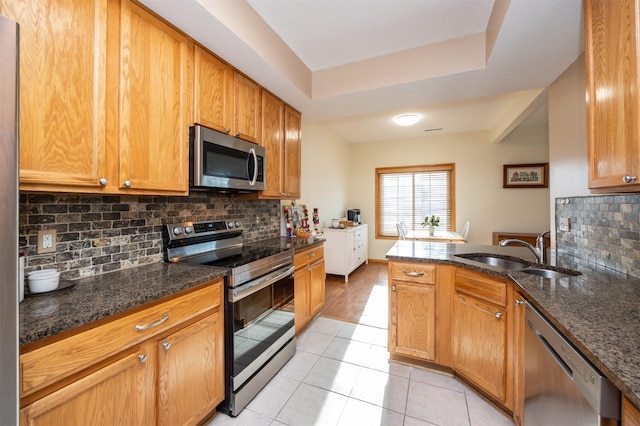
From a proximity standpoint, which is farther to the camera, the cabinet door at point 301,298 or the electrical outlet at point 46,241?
the cabinet door at point 301,298

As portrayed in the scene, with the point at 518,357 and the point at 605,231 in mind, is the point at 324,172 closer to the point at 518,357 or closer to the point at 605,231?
the point at 605,231

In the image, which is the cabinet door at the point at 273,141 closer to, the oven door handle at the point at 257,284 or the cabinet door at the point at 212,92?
the cabinet door at the point at 212,92

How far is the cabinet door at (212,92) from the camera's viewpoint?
1702mm

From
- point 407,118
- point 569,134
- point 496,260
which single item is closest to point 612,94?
point 569,134

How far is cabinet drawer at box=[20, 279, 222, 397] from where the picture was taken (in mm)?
797

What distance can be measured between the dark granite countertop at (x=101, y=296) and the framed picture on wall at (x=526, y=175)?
5424 mm

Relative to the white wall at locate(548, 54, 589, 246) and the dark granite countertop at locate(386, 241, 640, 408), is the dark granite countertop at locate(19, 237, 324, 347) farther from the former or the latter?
the white wall at locate(548, 54, 589, 246)

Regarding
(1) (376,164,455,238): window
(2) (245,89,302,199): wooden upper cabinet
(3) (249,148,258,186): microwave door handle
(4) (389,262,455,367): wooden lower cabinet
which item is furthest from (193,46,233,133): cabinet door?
(1) (376,164,455,238): window

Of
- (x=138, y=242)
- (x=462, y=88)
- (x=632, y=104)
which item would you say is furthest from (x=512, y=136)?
(x=138, y=242)

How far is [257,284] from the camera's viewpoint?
177cm

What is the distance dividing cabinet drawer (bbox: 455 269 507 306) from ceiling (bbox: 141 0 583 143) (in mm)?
1498

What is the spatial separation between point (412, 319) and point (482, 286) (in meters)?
0.62

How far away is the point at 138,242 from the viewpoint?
163 centimetres

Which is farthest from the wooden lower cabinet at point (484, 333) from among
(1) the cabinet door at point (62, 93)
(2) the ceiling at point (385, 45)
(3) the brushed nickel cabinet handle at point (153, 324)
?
(1) the cabinet door at point (62, 93)
